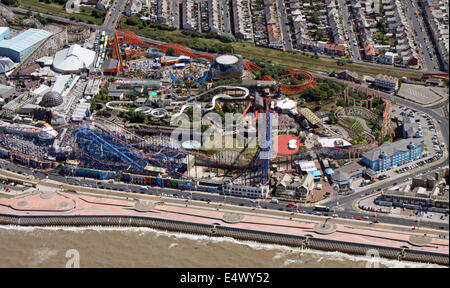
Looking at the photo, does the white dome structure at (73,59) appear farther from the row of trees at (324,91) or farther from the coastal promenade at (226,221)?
the row of trees at (324,91)

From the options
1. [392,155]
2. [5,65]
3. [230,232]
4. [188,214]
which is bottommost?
[230,232]

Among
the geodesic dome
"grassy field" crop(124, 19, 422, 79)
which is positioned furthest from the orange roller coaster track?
the geodesic dome

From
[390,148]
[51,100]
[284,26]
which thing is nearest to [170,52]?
[284,26]

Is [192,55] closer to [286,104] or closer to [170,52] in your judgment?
[170,52]

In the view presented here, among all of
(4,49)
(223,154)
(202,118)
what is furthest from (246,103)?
(4,49)

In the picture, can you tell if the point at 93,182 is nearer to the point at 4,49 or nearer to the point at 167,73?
the point at 167,73

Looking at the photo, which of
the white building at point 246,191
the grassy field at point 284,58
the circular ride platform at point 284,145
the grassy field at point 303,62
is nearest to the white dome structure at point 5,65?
the grassy field at point 284,58
